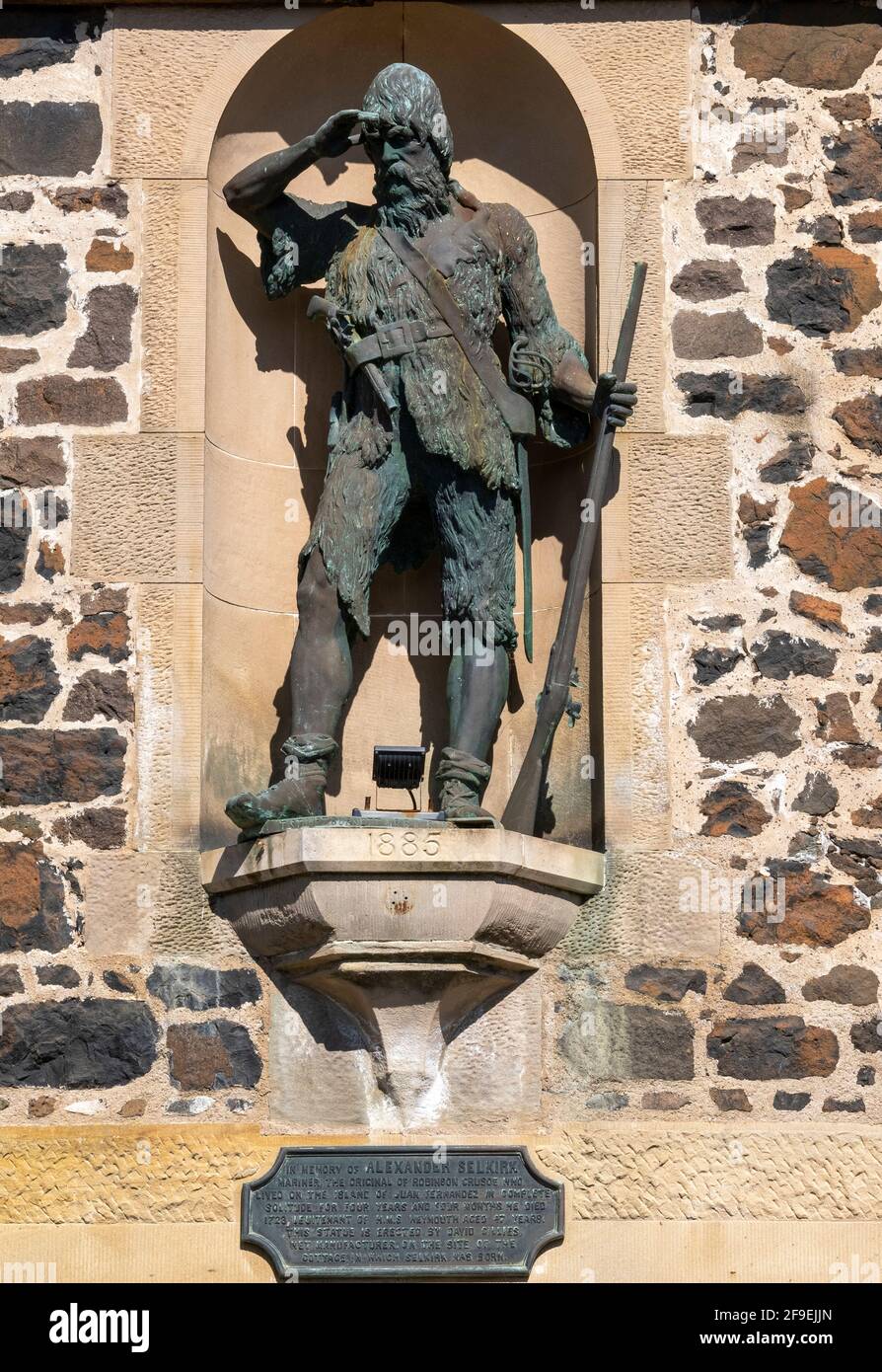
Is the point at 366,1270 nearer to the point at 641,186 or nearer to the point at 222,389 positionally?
the point at 222,389

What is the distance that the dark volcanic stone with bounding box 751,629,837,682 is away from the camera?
8.31 meters

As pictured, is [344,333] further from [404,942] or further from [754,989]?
[754,989]

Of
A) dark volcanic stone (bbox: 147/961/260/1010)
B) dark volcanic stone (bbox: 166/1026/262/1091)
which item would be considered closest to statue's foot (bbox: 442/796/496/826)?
dark volcanic stone (bbox: 147/961/260/1010)

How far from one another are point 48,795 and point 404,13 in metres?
2.53

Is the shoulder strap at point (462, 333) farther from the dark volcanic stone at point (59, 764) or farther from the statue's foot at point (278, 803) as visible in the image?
the dark volcanic stone at point (59, 764)

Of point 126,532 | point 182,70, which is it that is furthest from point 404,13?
point 126,532

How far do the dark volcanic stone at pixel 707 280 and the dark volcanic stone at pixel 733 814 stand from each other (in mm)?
1401

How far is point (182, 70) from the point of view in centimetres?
870

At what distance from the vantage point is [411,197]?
848 centimetres

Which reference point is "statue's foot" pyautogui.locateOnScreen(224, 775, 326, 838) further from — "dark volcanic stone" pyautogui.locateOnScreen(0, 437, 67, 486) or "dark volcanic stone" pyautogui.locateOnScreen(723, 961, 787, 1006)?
"dark volcanic stone" pyautogui.locateOnScreen(723, 961, 787, 1006)

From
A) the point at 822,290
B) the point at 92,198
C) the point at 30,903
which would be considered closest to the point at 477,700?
the point at 30,903

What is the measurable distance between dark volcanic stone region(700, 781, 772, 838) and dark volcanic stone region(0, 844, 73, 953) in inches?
67.6

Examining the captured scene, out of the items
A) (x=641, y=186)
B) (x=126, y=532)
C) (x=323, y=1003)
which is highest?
(x=641, y=186)

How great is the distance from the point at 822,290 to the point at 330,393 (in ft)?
4.69
